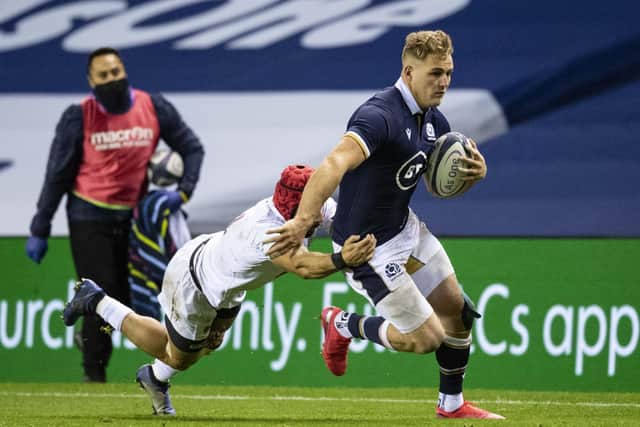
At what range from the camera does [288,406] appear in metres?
9.89

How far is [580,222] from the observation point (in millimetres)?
12641

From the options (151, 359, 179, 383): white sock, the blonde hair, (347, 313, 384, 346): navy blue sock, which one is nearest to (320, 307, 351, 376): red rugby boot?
(347, 313, 384, 346): navy blue sock

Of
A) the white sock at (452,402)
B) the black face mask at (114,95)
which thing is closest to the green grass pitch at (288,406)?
the white sock at (452,402)

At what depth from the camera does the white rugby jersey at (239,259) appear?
8250mm

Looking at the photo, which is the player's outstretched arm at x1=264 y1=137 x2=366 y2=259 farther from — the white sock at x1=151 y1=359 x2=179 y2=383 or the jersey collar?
the white sock at x1=151 y1=359 x2=179 y2=383

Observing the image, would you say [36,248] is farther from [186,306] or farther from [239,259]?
[239,259]

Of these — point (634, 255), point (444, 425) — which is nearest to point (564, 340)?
point (634, 255)

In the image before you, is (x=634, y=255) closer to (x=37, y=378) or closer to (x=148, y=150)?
(x=148, y=150)

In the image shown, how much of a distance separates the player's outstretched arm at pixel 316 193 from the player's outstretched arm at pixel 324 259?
19 centimetres

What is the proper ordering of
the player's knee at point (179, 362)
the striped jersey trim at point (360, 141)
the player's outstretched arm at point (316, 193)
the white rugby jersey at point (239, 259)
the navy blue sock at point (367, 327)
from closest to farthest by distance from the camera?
the player's outstretched arm at point (316, 193) < the striped jersey trim at point (360, 141) < the white rugby jersey at point (239, 259) < the navy blue sock at point (367, 327) < the player's knee at point (179, 362)

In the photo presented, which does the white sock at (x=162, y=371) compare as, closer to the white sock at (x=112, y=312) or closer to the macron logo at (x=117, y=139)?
the white sock at (x=112, y=312)

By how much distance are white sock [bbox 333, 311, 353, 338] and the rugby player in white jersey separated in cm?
60

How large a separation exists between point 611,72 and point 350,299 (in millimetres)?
2986

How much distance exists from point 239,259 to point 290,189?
1.67ft
